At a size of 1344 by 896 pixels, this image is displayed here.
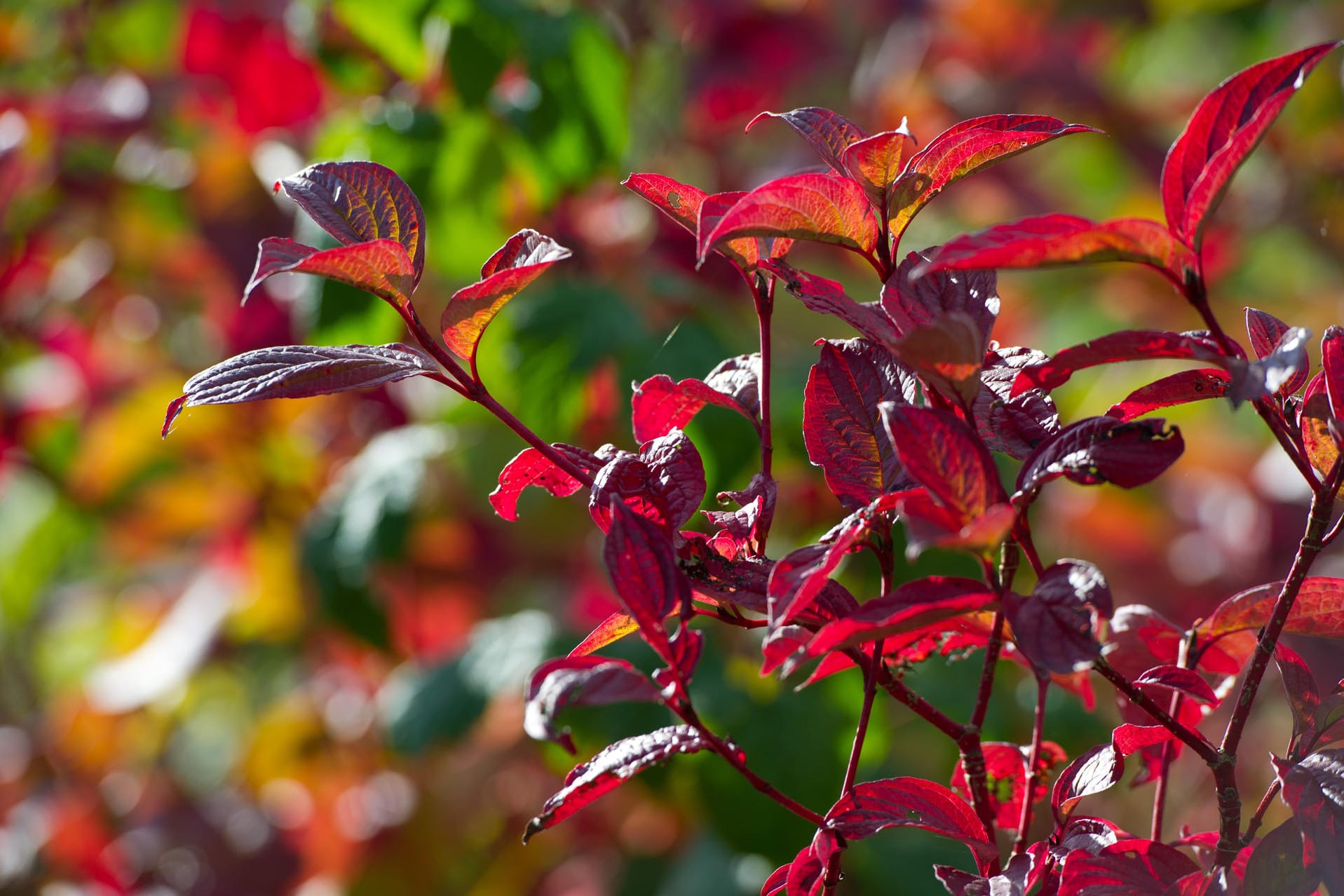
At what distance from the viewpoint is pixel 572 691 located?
294 mm

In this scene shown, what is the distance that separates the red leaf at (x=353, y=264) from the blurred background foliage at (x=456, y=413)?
18.8 inches

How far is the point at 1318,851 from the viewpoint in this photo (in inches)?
12.3

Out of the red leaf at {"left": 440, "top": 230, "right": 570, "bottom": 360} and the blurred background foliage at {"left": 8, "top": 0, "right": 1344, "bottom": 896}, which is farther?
the blurred background foliage at {"left": 8, "top": 0, "right": 1344, "bottom": 896}

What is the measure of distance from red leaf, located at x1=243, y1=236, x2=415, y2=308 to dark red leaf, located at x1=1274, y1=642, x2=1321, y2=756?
30cm

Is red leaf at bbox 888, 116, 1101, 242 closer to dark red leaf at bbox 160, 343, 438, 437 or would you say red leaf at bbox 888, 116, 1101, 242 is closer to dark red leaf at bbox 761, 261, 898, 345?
dark red leaf at bbox 761, 261, 898, 345

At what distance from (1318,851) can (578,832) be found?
1.19 meters

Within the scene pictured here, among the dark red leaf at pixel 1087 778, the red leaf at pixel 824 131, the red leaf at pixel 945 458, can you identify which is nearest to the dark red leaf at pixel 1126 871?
the dark red leaf at pixel 1087 778

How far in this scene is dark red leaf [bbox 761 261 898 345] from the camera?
344mm

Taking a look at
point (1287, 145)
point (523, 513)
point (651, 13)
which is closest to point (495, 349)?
point (523, 513)

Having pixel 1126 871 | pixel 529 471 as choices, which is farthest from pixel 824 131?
pixel 1126 871

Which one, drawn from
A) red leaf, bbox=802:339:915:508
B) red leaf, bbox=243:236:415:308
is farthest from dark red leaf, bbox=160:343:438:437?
red leaf, bbox=802:339:915:508

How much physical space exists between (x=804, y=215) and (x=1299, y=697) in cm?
23

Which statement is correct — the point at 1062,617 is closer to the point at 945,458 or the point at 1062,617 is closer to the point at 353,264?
the point at 945,458

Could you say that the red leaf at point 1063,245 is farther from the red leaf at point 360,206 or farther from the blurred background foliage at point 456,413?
the blurred background foliage at point 456,413
